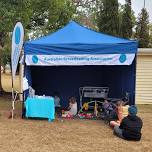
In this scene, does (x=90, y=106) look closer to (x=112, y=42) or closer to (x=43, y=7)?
(x=112, y=42)

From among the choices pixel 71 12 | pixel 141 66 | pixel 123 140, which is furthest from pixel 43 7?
pixel 123 140

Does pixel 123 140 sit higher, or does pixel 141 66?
pixel 141 66

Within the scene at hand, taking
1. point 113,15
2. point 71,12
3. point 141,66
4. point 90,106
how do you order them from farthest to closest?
point 113,15
point 71,12
point 141,66
point 90,106

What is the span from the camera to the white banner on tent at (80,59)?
14.3 meters

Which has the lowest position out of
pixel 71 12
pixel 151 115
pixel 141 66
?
pixel 151 115

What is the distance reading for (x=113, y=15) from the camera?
36031 millimetres

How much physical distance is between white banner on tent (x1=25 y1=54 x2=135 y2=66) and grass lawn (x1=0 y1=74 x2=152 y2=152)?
5.99 ft

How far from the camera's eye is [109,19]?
36.1 m

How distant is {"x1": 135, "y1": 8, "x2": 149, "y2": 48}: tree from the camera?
38.3 metres

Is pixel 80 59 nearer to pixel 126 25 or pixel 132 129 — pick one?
pixel 132 129

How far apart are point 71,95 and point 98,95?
1.31 metres

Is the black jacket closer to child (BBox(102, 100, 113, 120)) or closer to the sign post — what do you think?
child (BBox(102, 100, 113, 120))

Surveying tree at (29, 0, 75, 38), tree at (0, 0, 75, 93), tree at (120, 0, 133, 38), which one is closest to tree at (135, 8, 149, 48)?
tree at (120, 0, 133, 38)

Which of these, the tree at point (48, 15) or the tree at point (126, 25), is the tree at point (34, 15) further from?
the tree at point (126, 25)
